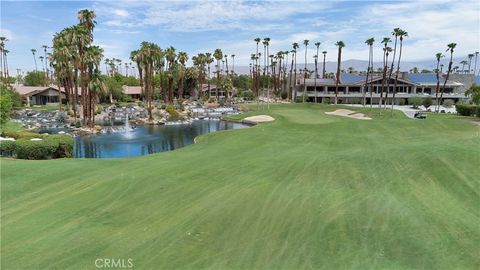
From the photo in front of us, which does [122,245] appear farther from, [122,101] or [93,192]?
[122,101]

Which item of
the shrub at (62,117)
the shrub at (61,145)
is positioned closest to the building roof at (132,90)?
the shrub at (62,117)

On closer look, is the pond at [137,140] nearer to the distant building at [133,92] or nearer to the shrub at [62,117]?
the shrub at [62,117]

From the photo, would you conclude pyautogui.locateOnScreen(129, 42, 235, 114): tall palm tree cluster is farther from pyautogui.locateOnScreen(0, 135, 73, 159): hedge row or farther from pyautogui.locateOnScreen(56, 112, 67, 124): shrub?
pyautogui.locateOnScreen(0, 135, 73, 159): hedge row

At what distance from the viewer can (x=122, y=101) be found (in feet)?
409

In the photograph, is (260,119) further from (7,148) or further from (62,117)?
(7,148)

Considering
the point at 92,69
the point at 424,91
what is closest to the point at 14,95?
the point at 92,69

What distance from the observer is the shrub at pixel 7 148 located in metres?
30.8

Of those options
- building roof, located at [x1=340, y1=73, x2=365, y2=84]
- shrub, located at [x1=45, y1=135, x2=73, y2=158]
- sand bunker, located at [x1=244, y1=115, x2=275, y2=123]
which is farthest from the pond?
building roof, located at [x1=340, y1=73, x2=365, y2=84]

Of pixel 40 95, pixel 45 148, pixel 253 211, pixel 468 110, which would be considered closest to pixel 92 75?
pixel 45 148

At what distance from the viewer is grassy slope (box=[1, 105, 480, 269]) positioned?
1305 cm

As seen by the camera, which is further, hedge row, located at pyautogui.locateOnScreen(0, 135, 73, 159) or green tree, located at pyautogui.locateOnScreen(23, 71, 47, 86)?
green tree, located at pyautogui.locateOnScreen(23, 71, 47, 86)

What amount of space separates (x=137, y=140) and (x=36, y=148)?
21.1 metres

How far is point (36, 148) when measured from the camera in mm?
31750

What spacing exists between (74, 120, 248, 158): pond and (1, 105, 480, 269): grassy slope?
51.5 ft
